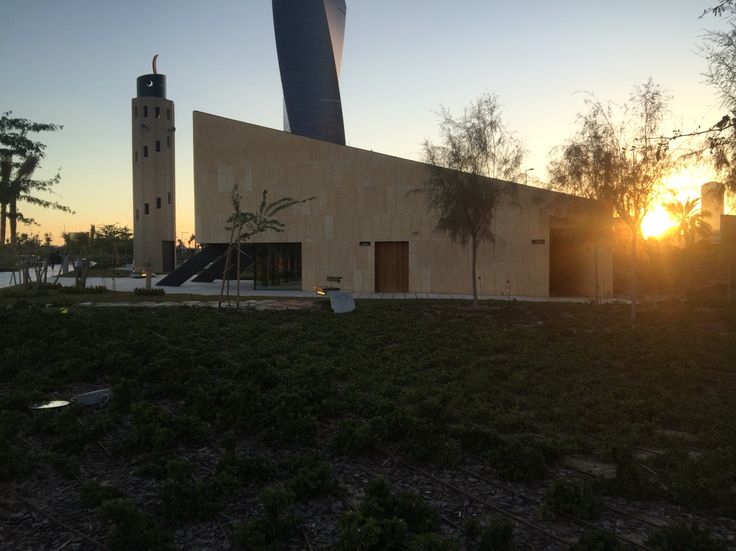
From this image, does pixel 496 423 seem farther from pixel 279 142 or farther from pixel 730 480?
pixel 279 142

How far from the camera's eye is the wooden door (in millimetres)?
30609

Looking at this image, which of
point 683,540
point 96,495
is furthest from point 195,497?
point 683,540

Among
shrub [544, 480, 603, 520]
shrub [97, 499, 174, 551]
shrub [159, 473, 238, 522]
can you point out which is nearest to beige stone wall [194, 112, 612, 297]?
shrub [544, 480, 603, 520]

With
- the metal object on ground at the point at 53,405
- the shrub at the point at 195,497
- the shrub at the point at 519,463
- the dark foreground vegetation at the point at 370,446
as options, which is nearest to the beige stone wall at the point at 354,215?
the dark foreground vegetation at the point at 370,446

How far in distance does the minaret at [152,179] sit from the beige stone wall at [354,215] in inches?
1222

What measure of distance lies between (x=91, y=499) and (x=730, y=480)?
6.30 metres

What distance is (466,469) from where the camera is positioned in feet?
20.0

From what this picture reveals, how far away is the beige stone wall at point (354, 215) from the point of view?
93.3 ft

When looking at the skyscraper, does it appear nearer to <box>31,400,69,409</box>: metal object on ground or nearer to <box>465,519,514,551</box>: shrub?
<box>31,400,69,409</box>: metal object on ground

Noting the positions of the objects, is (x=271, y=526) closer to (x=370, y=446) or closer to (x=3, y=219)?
(x=370, y=446)

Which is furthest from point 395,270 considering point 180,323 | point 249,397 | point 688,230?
point 688,230

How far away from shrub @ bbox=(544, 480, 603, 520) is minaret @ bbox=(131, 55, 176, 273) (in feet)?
202

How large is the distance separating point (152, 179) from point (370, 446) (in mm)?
61900

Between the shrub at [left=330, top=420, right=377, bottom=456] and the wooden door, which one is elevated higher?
the wooden door
